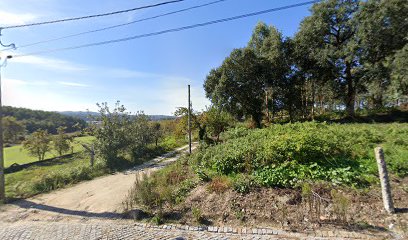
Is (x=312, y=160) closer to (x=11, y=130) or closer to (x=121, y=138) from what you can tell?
(x=121, y=138)

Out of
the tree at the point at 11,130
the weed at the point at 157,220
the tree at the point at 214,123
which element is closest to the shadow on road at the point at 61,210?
the weed at the point at 157,220

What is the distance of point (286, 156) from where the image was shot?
6.00 meters

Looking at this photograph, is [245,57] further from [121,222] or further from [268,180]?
[121,222]

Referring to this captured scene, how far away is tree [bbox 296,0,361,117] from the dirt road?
50.2ft

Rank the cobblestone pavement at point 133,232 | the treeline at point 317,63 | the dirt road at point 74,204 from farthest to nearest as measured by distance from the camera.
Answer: the treeline at point 317,63 < the dirt road at point 74,204 < the cobblestone pavement at point 133,232

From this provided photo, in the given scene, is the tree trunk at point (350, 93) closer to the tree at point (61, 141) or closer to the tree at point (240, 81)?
the tree at point (240, 81)

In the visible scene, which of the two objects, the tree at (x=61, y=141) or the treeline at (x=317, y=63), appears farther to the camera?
the tree at (x=61, y=141)

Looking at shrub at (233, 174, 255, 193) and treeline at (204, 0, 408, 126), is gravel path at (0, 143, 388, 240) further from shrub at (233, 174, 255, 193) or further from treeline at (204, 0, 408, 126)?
treeline at (204, 0, 408, 126)

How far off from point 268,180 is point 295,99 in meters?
15.3

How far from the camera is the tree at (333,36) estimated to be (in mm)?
15836

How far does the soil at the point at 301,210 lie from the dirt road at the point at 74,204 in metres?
2.18

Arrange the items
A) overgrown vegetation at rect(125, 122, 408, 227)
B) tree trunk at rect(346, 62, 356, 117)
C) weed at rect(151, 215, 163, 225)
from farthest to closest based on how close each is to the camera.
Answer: tree trunk at rect(346, 62, 356, 117) → weed at rect(151, 215, 163, 225) → overgrown vegetation at rect(125, 122, 408, 227)

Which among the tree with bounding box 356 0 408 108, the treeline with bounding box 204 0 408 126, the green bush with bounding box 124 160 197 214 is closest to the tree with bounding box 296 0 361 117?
the treeline with bounding box 204 0 408 126

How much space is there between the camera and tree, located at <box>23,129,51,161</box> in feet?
51.7
